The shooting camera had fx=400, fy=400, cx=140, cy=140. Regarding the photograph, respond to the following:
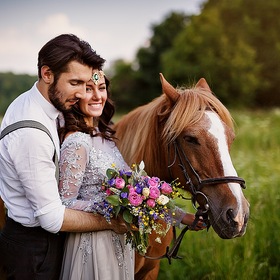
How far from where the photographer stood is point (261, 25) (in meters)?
42.2

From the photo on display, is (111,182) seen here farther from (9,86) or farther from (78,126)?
(9,86)

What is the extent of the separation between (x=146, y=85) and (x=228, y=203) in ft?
143

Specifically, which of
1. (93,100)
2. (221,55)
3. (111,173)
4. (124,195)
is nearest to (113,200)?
(124,195)

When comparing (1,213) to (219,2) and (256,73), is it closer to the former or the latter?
(256,73)

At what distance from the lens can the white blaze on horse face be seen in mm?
2604

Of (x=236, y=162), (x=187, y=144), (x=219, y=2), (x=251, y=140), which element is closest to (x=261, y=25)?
(x=219, y=2)

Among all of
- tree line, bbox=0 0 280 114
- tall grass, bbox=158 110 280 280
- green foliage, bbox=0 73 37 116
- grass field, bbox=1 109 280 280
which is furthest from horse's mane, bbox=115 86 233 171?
tree line, bbox=0 0 280 114

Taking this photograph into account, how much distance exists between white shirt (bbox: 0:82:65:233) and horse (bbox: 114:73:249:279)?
900mm

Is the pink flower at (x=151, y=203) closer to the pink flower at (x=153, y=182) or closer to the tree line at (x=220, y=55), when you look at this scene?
the pink flower at (x=153, y=182)

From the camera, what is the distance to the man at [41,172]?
7.73 feet

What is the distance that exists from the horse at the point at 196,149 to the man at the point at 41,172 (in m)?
0.62

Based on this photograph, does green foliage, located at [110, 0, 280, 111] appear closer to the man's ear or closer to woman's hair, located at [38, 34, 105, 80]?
woman's hair, located at [38, 34, 105, 80]

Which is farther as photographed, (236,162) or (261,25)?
(261,25)

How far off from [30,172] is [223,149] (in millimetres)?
1257
